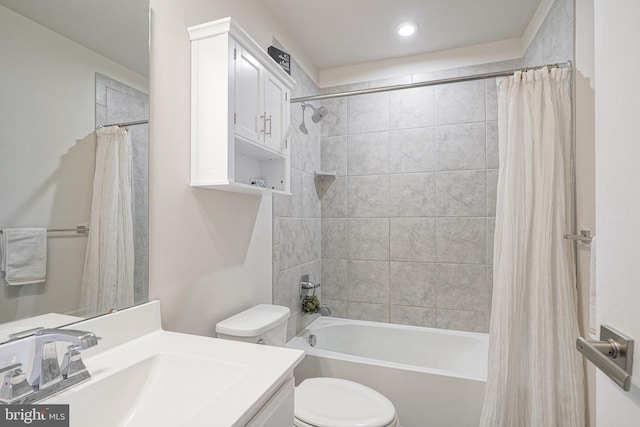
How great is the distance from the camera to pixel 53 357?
2.46 ft

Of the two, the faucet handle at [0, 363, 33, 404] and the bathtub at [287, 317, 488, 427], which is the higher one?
the faucet handle at [0, 363, 33, 404]

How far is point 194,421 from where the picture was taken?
0.63 metres

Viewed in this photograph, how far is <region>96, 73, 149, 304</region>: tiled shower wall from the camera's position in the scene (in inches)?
40.5

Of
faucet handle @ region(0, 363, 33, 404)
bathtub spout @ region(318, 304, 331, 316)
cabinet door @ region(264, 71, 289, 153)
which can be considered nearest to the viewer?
faucet handle @ region(0, 363, 33, 404)

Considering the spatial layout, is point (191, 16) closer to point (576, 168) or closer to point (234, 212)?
point (234, 212)

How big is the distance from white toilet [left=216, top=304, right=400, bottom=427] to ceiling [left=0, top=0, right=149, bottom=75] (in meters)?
1.08

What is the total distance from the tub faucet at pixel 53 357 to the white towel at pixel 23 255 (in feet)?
0.50

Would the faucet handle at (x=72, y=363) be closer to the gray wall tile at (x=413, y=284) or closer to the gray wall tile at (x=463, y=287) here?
the gray wall tile at (x=413, y=284)

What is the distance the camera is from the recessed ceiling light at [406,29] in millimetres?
2188

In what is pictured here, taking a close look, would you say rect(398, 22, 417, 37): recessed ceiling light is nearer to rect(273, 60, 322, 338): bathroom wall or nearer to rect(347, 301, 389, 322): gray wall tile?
rect(273, 60, 322, 338): bathroom wall

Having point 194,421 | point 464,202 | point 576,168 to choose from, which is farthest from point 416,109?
point 194,421

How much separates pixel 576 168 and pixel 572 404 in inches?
41.4

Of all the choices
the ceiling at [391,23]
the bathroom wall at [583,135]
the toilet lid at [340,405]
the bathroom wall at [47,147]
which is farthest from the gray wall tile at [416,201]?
the bathroom wall at [47,147]

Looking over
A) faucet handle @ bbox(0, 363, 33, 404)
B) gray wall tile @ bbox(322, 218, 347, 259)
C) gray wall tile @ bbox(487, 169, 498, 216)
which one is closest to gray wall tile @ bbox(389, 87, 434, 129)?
gray wall tile @ bbox(487, 169, 498, 216)
